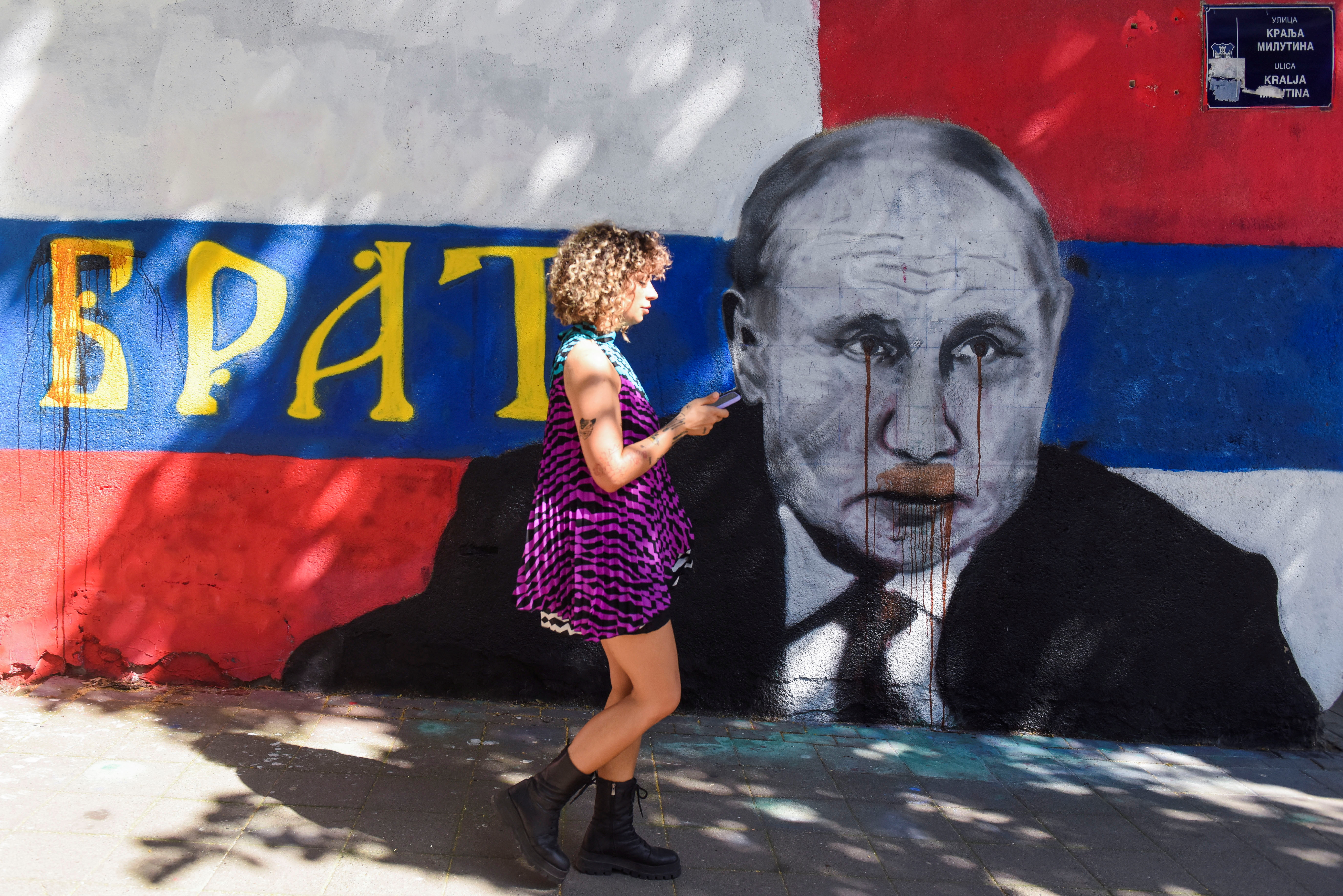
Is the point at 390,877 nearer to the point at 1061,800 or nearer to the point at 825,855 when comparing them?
the point at 825,855

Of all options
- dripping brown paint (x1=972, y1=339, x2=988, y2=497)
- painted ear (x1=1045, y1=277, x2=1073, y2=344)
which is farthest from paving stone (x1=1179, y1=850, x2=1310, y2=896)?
painted ear (x1=1045, y1=277, x2=1073, y2=344)

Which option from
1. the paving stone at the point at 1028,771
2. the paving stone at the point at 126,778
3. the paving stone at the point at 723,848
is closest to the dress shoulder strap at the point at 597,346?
the paving stone at the point at 723,848

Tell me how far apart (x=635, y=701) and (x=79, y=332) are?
308cm

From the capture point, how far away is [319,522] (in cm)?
413

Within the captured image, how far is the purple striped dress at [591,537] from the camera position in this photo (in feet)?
8.66

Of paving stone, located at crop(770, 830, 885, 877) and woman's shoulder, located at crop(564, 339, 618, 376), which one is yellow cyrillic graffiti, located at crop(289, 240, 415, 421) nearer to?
woman's shoulder, located at crop(564, 339, 618, 376)

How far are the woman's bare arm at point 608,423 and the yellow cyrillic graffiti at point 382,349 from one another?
66.7 inches

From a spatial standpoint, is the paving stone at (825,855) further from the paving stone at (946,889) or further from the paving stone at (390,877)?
the paving stone at (390,877)

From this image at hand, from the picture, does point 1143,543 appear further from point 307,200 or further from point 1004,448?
point 307,200

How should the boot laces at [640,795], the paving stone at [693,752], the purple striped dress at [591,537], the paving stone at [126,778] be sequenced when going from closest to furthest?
the purple striped dress at [591,537] < the boot laces at [640,795] < the paving stone at [126,778] < the paving stone at [693,752]

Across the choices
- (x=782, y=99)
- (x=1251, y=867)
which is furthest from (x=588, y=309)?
(x=1251, y=867)

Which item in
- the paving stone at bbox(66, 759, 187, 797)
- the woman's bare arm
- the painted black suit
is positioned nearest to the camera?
the woman's bare arm

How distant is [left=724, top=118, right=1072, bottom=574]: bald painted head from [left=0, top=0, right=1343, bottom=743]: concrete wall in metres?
0.02

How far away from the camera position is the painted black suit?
13.6 feet
